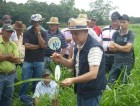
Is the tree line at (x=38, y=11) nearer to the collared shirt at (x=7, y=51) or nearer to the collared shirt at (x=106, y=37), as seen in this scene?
the collared shirt at (x=106, y=37)

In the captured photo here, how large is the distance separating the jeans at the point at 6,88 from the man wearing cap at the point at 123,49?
1.77 metres

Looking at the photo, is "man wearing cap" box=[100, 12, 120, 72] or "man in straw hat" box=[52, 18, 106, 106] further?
"man wearing cap" box=[100, 12, 120, 72]

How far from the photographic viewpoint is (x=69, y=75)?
7.24 m

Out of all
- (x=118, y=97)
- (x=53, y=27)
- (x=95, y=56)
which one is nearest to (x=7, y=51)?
(x=53, y=27)

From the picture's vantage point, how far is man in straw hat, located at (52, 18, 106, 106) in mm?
3637

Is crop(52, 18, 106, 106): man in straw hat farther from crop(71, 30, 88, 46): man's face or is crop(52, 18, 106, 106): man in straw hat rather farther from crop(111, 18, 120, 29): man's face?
crop(111, 18, 120, 29): man's face

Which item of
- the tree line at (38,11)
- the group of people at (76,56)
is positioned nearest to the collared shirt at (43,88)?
the group of people at (76,56)

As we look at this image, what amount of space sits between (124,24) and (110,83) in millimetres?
1081

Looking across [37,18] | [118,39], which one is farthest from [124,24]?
[37,18]

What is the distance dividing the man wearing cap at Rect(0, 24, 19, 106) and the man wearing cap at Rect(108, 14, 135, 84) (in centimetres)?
178

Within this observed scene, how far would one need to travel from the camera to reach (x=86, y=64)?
3.80m

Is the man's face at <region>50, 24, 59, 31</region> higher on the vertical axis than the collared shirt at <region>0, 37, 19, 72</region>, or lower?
higher

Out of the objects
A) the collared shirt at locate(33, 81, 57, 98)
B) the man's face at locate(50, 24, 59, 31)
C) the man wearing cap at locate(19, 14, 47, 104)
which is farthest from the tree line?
the collared shirt at locate(33, 81, 57, 98)

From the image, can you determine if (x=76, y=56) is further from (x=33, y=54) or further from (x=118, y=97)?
(x=33, y=54)
